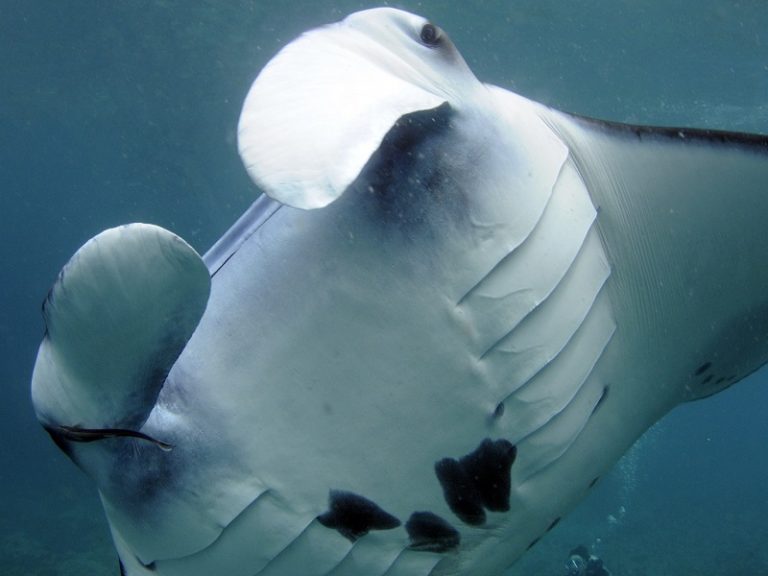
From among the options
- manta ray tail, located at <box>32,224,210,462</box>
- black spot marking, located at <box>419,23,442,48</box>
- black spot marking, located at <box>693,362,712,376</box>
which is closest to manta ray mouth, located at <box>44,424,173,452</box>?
manta ray tail, located at <box>32,224,210,462</box>

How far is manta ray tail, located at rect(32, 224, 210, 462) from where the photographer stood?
1.03 meters

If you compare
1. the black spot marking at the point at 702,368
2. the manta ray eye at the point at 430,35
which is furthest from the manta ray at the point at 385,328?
the black spot marking at the point at 702,368

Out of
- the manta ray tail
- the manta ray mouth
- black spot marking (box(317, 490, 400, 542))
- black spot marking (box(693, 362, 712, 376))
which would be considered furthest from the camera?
black spot marking (box(693, 362, 712, 376))

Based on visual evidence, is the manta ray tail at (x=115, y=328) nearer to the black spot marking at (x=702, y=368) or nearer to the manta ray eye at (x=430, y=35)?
the manta ray eye at (x=430, y=35)

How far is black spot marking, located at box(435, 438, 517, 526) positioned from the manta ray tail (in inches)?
26.5

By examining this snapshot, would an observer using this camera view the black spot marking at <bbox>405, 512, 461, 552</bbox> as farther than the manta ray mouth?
Yes

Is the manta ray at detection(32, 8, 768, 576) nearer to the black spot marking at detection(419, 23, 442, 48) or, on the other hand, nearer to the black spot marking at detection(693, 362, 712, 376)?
the black spot marking at detection(419, 23, 442, 48)

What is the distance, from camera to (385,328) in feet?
4.15

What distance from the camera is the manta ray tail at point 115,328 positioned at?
1.03 metres

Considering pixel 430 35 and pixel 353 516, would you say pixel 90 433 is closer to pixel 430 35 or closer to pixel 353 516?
pixel 353 516

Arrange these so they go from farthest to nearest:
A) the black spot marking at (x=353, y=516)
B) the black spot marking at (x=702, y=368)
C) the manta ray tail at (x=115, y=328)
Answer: the black spot marking at (x=702, y=368) < the black spot marking at (x=353, y=516) < the manta ray tail at (x=115, y=328)

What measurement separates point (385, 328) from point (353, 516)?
0.48 m


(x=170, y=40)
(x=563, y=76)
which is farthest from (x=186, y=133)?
(x=563, y=76)

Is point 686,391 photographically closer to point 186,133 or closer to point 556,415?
point 556,415
